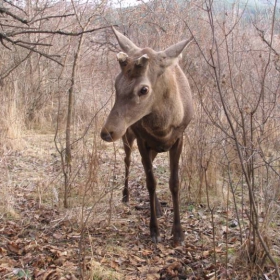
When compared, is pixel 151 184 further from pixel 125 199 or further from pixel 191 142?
pixel 191 142

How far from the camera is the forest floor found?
3615mm

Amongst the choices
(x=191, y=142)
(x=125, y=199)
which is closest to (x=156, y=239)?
(x=125, y=199)

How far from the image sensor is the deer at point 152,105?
13.0ft

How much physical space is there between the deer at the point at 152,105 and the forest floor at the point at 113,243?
382 millimetres

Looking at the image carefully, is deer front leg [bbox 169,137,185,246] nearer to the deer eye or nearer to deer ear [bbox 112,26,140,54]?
the deer eye

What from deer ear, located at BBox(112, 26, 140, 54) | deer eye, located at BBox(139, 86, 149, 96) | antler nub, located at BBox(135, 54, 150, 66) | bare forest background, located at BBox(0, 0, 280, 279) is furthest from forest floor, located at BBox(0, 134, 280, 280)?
deer ear, located at BBox(112, 26, 140, 54)

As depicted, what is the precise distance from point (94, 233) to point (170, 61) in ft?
6.86

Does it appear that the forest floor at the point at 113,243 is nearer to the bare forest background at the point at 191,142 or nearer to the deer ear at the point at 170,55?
the bare forest background at the point at 191,142

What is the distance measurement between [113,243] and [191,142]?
7.53 ft

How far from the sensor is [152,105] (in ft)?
14.0

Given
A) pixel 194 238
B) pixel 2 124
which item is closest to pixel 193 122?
pixel 194 238

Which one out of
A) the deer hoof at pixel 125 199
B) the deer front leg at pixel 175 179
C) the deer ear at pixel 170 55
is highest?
the deer ear at pixel 170 55

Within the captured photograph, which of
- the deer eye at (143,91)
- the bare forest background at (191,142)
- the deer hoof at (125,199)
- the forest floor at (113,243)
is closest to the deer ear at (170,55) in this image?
the bare forest background at (191,142)

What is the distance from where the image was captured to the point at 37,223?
4.99m
